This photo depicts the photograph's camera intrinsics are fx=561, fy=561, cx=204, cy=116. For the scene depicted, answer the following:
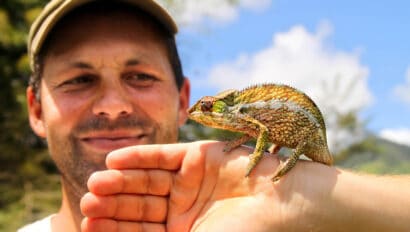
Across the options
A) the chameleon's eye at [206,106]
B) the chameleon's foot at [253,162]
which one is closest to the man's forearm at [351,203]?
the chameleon's foot at [253,162]

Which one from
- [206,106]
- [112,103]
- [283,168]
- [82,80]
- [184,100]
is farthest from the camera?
[184,100]

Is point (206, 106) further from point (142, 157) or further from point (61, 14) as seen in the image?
point (61, 14)

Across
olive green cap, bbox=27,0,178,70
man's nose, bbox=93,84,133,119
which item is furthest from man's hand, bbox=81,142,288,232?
olive green cap, bbox=27,0,178,70

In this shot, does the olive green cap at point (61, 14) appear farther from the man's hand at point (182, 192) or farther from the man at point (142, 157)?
the man's hand at point (182, 192)

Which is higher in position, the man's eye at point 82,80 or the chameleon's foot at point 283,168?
the man's eye at point 82,80

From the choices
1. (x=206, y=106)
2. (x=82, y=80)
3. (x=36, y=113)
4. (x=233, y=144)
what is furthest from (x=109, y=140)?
(x=233, y=144)

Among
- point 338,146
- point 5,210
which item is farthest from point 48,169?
point 338,146

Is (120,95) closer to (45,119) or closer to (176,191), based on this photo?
(45,119)
